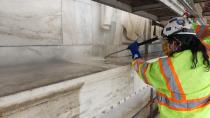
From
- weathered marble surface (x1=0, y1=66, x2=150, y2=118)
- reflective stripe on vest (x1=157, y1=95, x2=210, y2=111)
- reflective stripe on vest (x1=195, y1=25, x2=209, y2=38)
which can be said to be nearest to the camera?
weathered marble surface (x1=0, y1=66, x2=150, y2=118)

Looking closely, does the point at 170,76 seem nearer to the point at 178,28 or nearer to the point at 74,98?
the point at 178,28

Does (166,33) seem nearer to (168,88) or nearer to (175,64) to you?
(175,64)

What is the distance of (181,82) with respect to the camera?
1161 millimetres

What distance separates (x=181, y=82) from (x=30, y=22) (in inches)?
38.1

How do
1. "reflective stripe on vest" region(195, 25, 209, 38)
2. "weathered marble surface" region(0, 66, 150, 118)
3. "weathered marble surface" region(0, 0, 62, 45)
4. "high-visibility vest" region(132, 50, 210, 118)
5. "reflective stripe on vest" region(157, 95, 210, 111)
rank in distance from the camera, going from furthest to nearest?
1. "reflective stripe on vest" region(195, 25, 209, 38)
2. "reflective stripe on vest" region(157, 95, 210, 111)
3. "high-visibility vest" region(132, 50, 210, 118)
4. "weathered marble surface" region(0, 0, 62, 45)
5. "weathered marble surface" region(0, 66, 150, 118)

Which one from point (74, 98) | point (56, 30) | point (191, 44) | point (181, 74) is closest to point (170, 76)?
point (181, 74)

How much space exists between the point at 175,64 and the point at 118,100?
18.2 inches

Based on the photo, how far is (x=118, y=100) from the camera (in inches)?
53.2

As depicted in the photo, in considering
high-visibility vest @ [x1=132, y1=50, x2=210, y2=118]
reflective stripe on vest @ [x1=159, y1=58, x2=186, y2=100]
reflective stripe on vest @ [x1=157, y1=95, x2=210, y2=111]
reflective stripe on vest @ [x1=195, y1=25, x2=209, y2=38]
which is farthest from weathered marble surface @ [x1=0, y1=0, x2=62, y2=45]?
reflective stripe on vest @ [x1=195, y1=25, x2=209, y2=38]

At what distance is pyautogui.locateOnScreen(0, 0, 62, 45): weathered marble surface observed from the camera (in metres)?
1.01

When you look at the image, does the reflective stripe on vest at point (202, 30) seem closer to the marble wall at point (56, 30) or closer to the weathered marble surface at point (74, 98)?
the marble wall at point (56, 30)

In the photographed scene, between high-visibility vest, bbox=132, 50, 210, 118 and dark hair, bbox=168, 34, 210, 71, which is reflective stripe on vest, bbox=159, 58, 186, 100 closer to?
high-visibility vest, bbox=132, 50, 210, 118

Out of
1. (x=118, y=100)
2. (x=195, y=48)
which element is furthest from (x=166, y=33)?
(x=118, y=100)

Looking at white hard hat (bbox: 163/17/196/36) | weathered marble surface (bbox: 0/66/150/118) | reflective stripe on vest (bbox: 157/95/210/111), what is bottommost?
reflective stripe on vest (bbox: 157/95/210/111)
